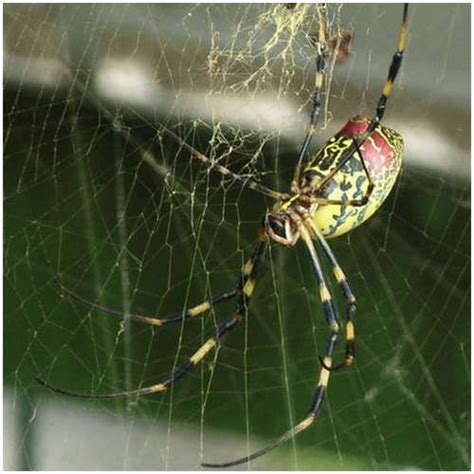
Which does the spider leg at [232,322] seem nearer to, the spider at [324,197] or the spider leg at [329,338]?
the spider at [324,197]

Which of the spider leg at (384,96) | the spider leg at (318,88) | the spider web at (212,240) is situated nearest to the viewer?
the spider leg at (384,96)

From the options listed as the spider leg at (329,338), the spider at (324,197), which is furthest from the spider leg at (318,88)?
the spider leg at (329,338)

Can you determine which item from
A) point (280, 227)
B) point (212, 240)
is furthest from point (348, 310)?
point (212, 240)

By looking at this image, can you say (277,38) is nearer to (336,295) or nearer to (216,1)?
(216,1)

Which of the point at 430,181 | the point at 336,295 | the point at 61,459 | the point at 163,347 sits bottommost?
the point at 61,459

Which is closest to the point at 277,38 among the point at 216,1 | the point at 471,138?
the point at 216,1

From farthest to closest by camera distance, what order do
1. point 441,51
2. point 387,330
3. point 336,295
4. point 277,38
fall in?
point 387,330 → point 336,295 → point 441,51 → point 277,38

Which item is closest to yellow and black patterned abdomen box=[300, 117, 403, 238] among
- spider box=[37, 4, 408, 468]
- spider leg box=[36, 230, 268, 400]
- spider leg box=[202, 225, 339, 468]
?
spider box=[37, 4, 408, 468]
